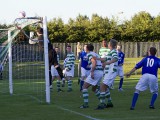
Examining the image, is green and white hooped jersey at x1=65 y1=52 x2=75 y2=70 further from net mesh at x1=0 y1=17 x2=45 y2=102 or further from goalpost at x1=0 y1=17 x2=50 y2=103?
goalpost at x1=0 y1=17 x2=50 y2=103

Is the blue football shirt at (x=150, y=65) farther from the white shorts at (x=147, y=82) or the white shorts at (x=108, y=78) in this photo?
the white shorts at (x=108, y=78)

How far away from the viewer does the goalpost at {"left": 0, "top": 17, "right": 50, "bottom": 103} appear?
64.7 feet

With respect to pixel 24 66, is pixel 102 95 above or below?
below

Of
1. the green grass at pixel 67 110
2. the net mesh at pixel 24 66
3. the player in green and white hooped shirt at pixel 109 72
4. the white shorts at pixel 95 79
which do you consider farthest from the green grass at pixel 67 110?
the net mesh at pixel 24 66

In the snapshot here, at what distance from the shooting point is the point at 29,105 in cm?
1845

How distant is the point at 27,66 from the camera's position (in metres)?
34.5

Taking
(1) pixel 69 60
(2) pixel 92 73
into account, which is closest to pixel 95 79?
(2) pixel 92 73

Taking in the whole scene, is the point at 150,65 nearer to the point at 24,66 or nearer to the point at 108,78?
the point at 108,78

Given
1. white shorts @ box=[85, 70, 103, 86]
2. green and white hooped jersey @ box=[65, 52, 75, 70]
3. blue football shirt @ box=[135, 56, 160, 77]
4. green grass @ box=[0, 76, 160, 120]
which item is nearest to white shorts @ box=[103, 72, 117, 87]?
white shorts @ box=[85, 70, 103, 86]

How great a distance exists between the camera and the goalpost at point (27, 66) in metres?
19.7

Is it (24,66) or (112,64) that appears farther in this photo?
(24,66)

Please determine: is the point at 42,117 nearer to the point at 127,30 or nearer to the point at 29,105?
the point at 29,105

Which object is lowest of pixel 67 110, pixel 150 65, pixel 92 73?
pixel 67 110

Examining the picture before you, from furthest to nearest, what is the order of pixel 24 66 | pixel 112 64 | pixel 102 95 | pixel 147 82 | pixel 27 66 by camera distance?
pixel 27 66 → pixel 24 66 → pixel 112 64 → pixel 102 95 → pixel 147 82
